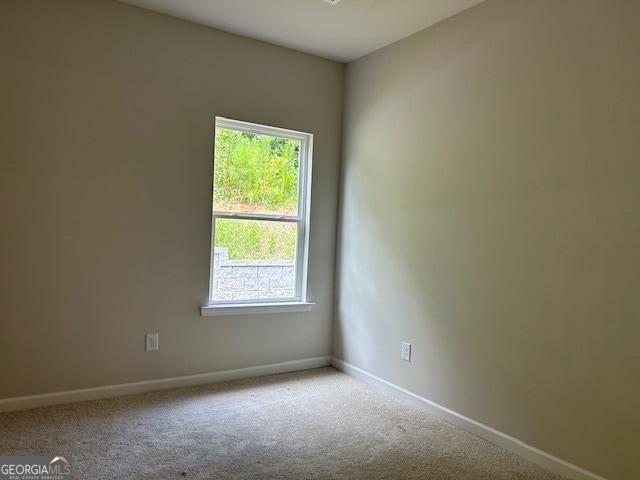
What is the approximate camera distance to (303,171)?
3830mm

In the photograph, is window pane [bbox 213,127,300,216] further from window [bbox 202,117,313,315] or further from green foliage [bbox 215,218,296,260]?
green foliage [bbox 215,218,296,260]

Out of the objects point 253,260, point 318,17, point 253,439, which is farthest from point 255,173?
point 253,439

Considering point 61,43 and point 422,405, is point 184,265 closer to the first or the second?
point 61,43

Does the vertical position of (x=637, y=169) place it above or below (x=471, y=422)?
above

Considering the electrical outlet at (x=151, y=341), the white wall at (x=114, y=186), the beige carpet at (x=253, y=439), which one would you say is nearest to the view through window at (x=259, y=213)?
the white wall at (x=114, y=186)

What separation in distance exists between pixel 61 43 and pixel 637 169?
325 cm

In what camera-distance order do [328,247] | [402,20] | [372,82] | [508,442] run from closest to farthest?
[508,442] < [402,20] < [372,82] < [328,247]

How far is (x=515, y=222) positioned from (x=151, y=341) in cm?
249

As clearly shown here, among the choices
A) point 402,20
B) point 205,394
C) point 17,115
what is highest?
point 402,20

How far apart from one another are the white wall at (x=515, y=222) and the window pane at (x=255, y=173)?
0.65 metres

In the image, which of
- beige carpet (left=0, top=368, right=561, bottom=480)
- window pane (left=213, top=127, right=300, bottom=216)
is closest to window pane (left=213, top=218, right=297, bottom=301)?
window pane (left=213, top=127, right=300, bottom=216)

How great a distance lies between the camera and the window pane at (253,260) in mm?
3469

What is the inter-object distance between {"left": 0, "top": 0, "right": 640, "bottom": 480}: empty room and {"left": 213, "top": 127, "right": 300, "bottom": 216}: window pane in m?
0.02

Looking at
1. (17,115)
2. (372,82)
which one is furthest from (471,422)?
(17,115)
